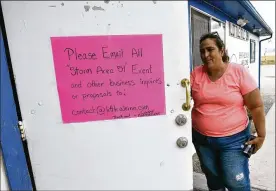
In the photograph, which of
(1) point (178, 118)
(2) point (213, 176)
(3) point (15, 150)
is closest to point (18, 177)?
(3) point (15, 150)

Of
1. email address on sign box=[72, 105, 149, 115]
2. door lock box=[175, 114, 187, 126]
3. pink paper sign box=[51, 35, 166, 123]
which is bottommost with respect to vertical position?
door lock box=[175, 114, 187, 126]

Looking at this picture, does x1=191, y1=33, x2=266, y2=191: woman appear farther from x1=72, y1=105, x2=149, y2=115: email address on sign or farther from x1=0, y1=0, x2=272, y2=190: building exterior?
x1=72, y1=105, x2=149, y2=115: email address on sign

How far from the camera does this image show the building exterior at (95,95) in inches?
52.6

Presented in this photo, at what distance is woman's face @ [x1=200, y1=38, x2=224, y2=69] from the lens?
5.76 ft

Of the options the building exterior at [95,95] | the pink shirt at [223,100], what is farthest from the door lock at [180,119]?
the pink shirt at [223,100]

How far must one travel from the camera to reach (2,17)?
130 cm

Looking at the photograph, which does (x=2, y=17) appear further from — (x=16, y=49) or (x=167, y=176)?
(x=167, y=176)

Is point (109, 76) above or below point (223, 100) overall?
above

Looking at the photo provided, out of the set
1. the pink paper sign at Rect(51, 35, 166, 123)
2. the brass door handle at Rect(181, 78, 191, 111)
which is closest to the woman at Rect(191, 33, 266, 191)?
the brass door handle at Rect(181, 78, 191, 111)

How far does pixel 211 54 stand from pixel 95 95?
935mm

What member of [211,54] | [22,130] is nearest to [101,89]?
[22,130]

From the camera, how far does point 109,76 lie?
1.43 meters

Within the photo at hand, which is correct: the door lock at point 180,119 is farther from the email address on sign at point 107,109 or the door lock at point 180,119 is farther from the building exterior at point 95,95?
the email address on sign at point 107,109

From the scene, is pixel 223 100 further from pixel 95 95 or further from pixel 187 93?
pixel 95 95
